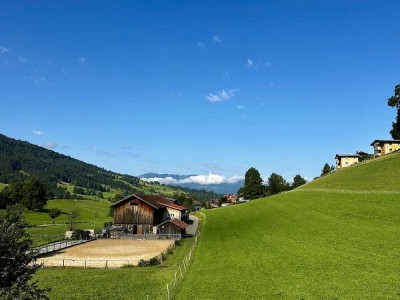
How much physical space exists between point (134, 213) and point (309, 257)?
5736 cm

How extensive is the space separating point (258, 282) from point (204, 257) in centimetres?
1655

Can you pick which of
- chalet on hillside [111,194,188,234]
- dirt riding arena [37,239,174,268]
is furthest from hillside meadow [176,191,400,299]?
chalet on hillside [111,194,188,234]

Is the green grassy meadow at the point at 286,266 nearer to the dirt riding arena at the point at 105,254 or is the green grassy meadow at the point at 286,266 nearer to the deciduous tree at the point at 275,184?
the dirt riding arena at the point at 105,254

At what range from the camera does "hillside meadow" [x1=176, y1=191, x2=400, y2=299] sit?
31.4 metres

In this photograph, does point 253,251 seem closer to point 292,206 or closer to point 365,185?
point 292,206

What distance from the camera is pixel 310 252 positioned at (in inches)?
1778

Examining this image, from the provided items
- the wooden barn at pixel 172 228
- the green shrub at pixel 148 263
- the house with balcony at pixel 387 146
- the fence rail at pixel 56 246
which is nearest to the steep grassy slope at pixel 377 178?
the house with balcony at pixel 387 146

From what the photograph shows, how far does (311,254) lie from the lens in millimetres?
44031

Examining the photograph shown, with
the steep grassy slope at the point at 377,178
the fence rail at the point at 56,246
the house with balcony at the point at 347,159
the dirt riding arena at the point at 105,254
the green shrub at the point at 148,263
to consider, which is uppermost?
the house with balcony at the point at 347,159

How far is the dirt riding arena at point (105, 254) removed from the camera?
51.9 m

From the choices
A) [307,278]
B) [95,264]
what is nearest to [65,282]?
[95,264]

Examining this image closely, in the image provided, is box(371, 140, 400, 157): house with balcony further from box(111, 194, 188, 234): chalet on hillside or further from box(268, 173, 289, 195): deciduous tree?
box(111, 194, 188, 234): chalet on hillside

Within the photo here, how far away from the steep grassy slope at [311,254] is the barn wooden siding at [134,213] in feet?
76.3

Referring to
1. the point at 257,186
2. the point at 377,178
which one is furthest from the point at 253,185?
the point at 377,178
